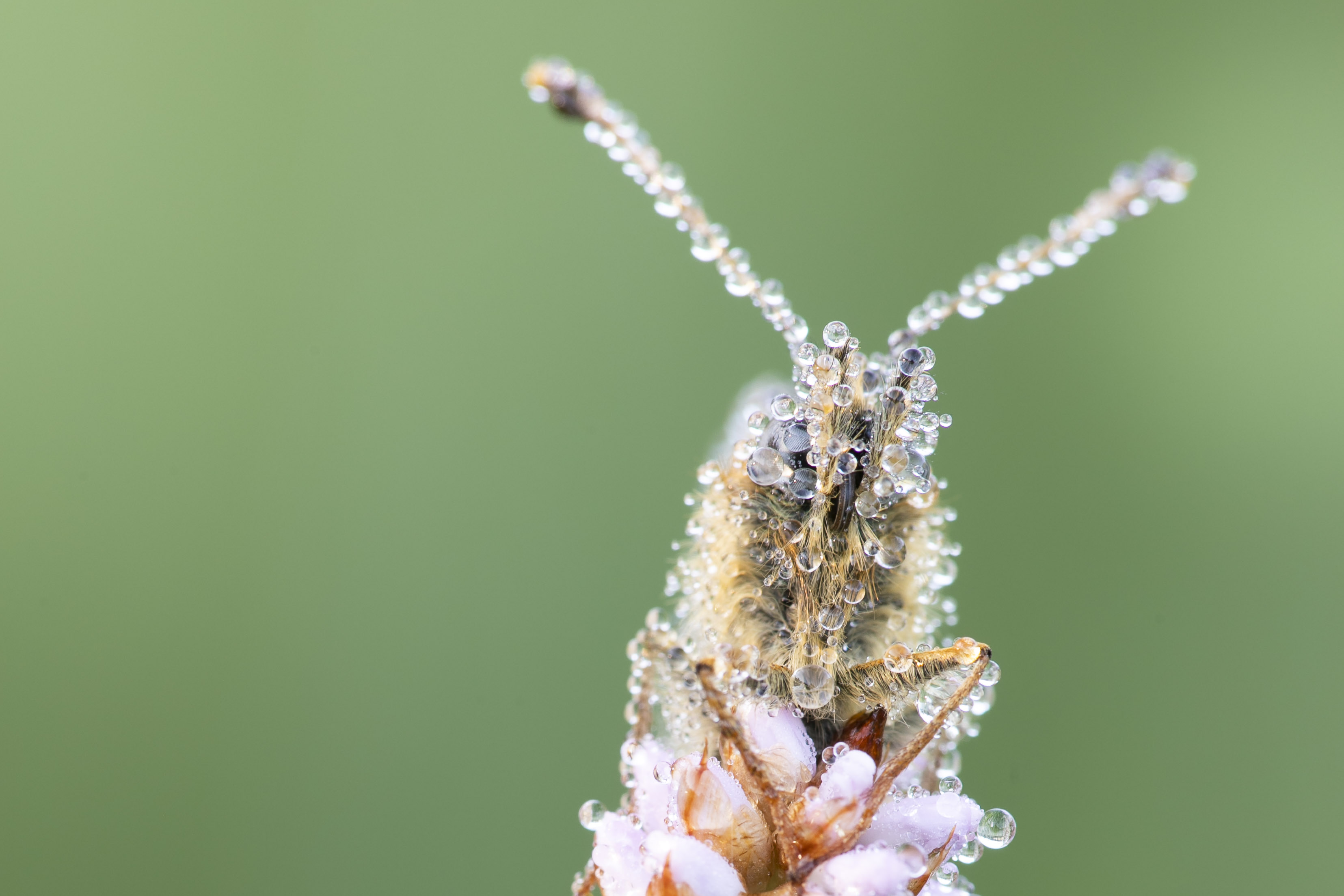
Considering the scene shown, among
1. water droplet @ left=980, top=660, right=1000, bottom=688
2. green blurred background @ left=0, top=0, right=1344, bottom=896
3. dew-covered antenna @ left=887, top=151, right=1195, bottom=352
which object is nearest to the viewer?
dew-covered antenna @ left=887, top=151, right=1195, bottom=352

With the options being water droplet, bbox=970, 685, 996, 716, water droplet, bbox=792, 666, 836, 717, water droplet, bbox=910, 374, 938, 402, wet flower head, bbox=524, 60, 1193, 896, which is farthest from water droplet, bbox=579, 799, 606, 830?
water droplet, bbox=910, 374, 938, 402

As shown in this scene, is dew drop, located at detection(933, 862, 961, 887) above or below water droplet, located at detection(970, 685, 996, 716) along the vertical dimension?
below

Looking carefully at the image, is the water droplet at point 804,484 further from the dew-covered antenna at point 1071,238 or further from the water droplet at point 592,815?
the water droplet at point 592,815

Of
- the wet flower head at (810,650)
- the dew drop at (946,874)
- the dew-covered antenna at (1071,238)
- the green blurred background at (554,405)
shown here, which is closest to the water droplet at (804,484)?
the wet flower head at (810,650)

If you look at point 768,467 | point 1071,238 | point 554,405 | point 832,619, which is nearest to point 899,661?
point 832,619

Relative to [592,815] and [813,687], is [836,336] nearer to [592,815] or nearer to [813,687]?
[813,687]

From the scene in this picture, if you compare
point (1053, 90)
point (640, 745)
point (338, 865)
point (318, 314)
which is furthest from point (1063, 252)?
point (338, 865)

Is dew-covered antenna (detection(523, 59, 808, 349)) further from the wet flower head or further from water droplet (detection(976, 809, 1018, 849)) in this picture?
water droplet (detection(976, 809, 1018, 849))
